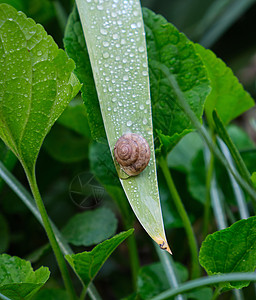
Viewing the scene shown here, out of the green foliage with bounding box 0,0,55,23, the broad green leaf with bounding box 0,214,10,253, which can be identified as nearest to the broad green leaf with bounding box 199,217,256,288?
the broad green leaf with bounding box 0,214,10,253

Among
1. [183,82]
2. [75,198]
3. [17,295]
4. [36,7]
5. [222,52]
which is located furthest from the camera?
[222,52]

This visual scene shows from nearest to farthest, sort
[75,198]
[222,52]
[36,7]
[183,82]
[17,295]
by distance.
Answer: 1. [17,295]
2. [183,82]
3. [75,198]
4. [36,7]
5. [222,52]

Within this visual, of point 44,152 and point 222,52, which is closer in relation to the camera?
point 44,152

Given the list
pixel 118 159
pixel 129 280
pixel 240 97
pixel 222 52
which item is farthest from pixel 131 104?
pixel 222 52

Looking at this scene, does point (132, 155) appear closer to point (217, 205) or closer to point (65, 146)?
point (217, 205)

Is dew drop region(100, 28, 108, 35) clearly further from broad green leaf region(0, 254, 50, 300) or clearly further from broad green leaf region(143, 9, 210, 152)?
broad green leaf region(0, 254, 50, 300)

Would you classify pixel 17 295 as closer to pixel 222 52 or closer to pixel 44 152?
pixel 44 152

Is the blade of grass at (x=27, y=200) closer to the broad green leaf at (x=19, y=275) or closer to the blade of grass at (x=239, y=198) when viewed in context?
the broad green leaf at (x=19, y=275)
